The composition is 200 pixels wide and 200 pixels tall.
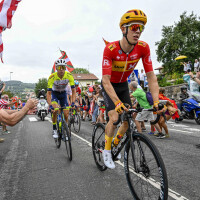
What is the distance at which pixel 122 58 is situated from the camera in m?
3.09

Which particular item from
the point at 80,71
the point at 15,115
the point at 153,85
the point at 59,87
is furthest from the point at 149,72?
the point at 80,71

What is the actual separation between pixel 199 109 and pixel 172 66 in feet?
126

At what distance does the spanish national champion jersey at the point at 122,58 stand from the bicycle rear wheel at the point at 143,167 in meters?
1.09

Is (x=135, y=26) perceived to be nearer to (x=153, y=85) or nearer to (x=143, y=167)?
(x=153, y=85)

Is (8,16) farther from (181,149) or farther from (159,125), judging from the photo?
(159,125)

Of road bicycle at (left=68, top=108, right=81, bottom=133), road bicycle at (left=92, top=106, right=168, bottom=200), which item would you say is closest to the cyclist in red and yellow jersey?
road bicycle at (left=92, top=106, right=168, bottom=200)

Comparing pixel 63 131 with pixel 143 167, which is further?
pixel 63 131

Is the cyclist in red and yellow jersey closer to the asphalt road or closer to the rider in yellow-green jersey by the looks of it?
the asphalt road

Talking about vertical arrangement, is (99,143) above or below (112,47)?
below

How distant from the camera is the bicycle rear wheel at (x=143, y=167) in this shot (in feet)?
7.64

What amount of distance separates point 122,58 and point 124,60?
0.05m

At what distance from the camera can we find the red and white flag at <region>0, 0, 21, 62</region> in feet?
14.6

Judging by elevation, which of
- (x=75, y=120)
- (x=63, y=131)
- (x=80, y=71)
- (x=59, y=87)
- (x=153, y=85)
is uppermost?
(x=80, y=71)

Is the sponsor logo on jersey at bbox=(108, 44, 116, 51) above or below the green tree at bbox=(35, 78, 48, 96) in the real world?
below
